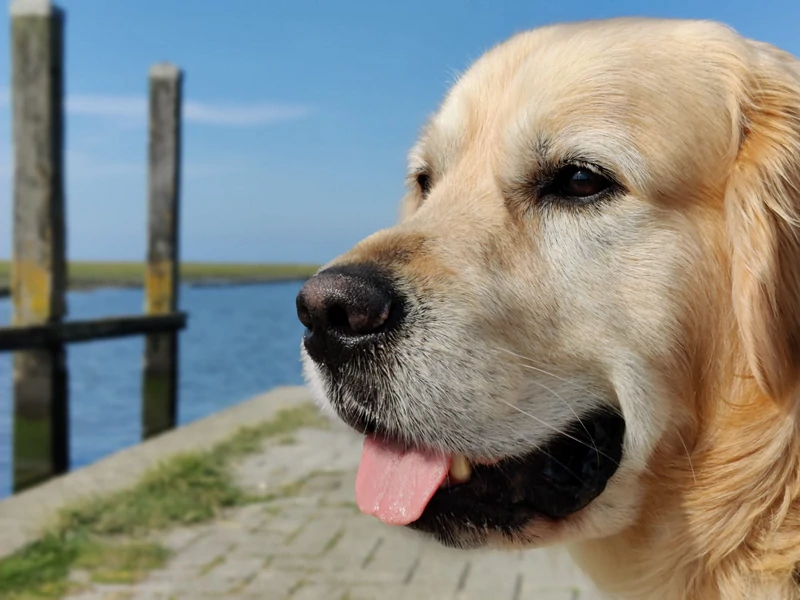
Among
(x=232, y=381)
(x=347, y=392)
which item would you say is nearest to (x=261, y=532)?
(x=347, y=392)

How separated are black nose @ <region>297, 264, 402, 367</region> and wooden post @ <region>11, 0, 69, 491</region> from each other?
5418 millimetres

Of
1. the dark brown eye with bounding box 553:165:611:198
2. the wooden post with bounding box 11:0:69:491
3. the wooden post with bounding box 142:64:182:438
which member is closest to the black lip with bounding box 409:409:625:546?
the dark brown eye with bounding box 553:165:611:198

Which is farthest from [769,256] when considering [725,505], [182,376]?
[182,376]

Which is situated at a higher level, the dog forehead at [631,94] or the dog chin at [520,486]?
the dog forehead at [631,94]

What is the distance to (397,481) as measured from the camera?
228cm

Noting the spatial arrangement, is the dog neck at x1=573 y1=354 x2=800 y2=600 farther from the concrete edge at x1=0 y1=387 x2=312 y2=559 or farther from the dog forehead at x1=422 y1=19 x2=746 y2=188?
the concrete edge at x1=0 y1=387 x2=312 y2=559

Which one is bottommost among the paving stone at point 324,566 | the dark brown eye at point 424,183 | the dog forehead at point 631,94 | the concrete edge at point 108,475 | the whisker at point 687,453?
the concrete edge at point 108,475

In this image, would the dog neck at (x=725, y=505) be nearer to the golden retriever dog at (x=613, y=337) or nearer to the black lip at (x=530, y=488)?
the golden retriever dog at (x=613, y=337)

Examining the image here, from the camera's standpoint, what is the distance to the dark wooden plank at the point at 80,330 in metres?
6.48

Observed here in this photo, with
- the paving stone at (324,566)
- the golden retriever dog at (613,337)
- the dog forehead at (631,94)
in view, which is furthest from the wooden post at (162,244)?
the golden retriever dog at (613,337)

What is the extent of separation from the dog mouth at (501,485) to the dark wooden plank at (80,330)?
5084 mm

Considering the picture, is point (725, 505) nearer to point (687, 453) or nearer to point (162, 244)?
point (687, 453)

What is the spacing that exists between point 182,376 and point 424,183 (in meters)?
12.1

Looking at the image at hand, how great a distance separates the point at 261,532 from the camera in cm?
484
